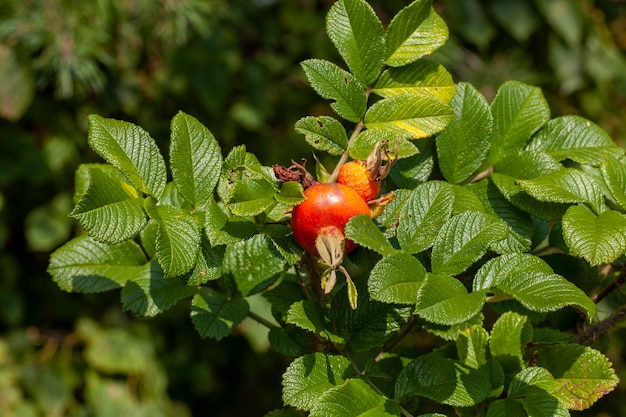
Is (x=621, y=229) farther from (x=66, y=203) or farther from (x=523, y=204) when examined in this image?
(x=66, y=203)

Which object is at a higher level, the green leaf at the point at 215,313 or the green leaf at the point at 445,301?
the green leaf at the point at 445,301

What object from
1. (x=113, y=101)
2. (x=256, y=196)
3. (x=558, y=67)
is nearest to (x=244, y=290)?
(x=256, y=196)

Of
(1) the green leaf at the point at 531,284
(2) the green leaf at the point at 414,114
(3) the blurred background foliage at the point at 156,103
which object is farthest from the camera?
(3) the blurred background foliage at the point at 156,103

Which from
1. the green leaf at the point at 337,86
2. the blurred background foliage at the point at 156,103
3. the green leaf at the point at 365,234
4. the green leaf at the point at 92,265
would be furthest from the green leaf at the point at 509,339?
the blurred background foliage at the point at 156,103

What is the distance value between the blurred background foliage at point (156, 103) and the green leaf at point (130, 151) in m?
1.03

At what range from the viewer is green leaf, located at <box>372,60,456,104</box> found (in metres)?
0.63

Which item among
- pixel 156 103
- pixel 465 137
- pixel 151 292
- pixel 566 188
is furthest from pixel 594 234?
pixel 156 103

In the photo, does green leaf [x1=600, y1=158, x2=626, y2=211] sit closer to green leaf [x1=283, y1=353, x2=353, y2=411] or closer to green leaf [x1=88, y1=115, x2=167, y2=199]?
green leaf [x1=283, y1=353, x2=353, y2=411]

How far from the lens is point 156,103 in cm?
193

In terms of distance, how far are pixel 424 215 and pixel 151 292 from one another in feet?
0.83

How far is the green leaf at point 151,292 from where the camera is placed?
0.60 m

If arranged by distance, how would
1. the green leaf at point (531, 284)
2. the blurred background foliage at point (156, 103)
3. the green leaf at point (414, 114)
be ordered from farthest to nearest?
the blurred background foliage at point (156, 103)
the green leaf at point (414, 114)
the green leaf at point (531, 284)

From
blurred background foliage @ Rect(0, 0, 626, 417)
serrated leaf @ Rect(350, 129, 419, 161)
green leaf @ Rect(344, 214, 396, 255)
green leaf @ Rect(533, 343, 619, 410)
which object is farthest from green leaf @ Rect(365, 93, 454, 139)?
blurred background foliage @ Rect(0, 0, 626, 417)

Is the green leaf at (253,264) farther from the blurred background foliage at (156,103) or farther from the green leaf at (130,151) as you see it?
the blurred background foliage at (156,103)
